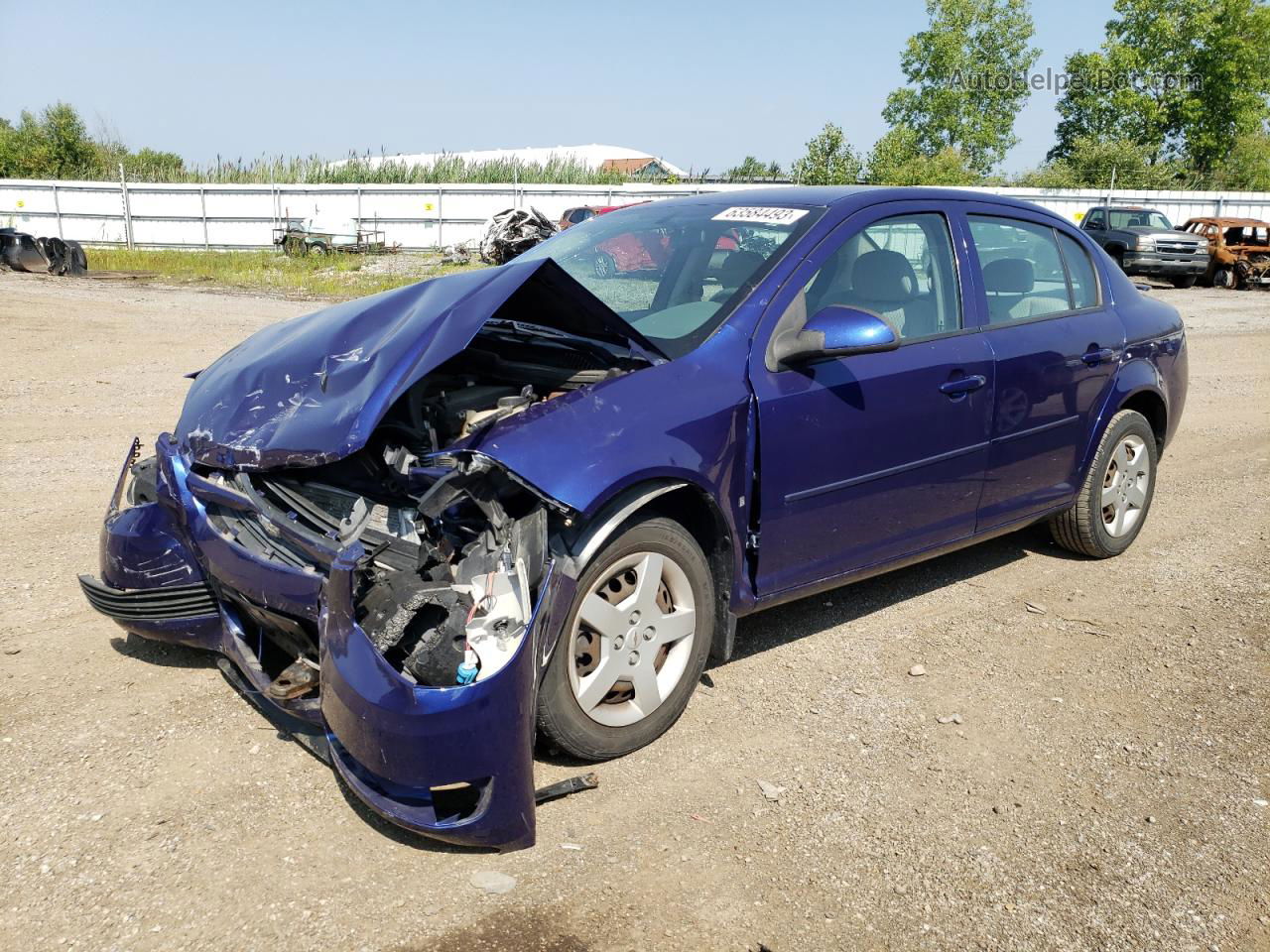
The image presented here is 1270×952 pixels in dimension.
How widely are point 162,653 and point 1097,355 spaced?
4218 mm

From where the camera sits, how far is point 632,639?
3.22m

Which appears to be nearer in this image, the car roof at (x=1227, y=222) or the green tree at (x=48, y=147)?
the car roof at (x=1227, y=222)

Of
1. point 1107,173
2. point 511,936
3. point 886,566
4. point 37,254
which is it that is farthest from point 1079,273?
point 1107,173

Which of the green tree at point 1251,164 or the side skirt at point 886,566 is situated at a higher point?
the green tree at point 1251,164

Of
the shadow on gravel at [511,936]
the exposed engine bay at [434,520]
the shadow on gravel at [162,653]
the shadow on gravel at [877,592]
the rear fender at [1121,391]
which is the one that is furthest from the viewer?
the rear fender at [1121,391]

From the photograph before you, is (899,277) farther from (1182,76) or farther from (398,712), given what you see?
(1182,76)

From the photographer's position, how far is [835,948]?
8.19 feet

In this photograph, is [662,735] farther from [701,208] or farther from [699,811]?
[701,208]

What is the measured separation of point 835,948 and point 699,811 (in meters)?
0.63

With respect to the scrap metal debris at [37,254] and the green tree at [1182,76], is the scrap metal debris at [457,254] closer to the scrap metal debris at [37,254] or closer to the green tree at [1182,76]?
the scrap metal debris at [37,254]

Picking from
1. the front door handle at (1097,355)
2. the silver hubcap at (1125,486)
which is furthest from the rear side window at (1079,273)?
the silver hubcap at (1125,486)

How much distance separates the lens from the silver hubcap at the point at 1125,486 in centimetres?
524

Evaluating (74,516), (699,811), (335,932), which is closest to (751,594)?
(699,811)

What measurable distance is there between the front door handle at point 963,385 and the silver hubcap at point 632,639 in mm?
1448
